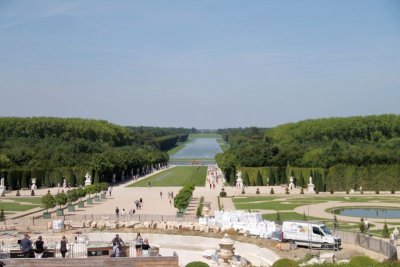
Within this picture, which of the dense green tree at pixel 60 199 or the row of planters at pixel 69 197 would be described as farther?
the dense green tree at pixel 60 199

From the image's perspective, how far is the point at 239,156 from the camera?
96250 millimetres

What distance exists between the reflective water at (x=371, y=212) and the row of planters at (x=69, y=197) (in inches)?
964

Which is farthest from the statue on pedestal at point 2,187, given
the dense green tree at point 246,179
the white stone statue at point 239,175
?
the dense green tree at point 246,179

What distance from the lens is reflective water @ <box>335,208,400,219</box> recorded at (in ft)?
165

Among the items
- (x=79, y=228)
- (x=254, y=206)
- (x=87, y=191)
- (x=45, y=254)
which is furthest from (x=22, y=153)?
(x=45, y=254)

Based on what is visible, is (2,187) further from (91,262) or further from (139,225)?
(91,262)

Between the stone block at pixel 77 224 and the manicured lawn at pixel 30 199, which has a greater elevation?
the manicured lawn at pixel 30 199

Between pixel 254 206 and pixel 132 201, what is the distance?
14632 mm

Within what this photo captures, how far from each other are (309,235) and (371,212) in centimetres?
2452

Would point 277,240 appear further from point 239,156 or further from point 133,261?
point 239,156

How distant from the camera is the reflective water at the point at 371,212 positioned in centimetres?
5030

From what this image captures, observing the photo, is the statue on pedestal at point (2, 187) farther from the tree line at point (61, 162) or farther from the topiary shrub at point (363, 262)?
the topiary shrub at point (363, 262)

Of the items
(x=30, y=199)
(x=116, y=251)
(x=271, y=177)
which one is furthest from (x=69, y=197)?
(x=271, y=177)

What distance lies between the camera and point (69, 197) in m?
58.0
